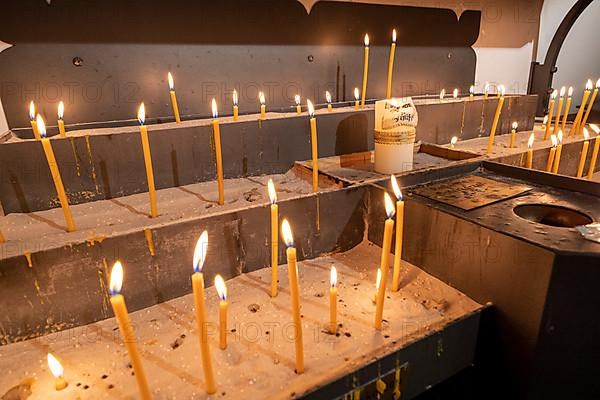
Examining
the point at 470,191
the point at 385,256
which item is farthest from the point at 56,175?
the point at 470,191

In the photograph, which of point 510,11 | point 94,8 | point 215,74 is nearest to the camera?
point 94,8

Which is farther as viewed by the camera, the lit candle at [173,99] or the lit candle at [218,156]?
the lit candle at [173,99]

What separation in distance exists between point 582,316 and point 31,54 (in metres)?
1.64

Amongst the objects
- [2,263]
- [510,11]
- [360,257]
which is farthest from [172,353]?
[510,11]

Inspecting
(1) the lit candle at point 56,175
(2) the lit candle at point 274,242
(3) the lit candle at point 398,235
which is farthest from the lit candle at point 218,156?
(3) the lit candle at point 398,235

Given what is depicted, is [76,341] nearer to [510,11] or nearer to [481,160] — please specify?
[481,160]

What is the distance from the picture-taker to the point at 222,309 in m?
0.69

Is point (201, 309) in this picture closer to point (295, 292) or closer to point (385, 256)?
point (295, 292)

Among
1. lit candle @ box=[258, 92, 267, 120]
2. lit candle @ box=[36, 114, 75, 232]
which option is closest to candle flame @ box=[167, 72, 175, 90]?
lit candle @ box=[258, 92, 267, 120]

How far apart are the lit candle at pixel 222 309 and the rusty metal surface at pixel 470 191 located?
646mm

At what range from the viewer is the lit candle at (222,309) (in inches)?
25.6

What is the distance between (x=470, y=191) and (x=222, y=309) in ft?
2.61

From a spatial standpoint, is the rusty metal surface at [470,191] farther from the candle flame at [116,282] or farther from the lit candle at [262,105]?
the candle flame at [116,282]

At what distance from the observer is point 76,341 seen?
814mm
